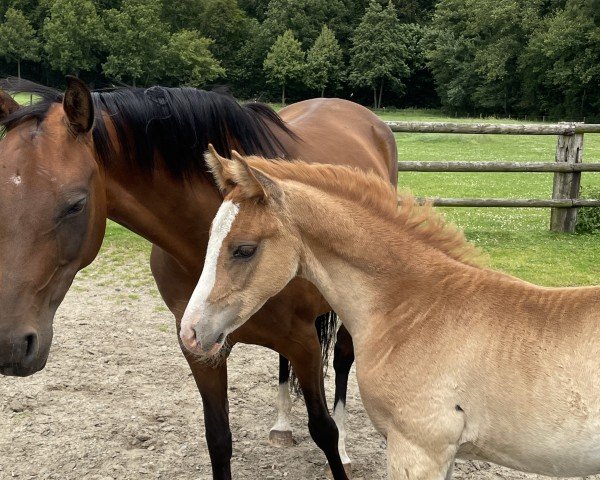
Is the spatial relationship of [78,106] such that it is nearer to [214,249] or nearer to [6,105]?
[6,105]

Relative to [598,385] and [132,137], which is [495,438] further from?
[132,137]

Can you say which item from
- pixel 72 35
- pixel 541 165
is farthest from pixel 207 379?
pixel 72 35

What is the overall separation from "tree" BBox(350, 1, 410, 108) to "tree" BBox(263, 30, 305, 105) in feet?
17.2

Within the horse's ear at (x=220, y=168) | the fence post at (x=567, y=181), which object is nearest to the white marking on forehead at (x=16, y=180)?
the horse's ear at (x=220, y=168)

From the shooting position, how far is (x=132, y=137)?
2436mm

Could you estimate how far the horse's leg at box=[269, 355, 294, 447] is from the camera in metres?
3.54

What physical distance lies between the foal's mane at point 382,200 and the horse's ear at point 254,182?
152 millimetres

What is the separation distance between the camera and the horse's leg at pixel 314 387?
111 inches

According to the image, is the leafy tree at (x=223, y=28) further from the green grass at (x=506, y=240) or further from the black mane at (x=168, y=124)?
the black mane at (x=168, y=124)

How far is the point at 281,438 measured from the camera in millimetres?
3537

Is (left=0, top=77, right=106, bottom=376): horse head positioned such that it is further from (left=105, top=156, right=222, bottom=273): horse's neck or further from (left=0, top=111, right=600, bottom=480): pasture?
(left=0, top=111, right=600, bottom=480): pasture

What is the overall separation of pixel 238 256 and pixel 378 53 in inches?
2100

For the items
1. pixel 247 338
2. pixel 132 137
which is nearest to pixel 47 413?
pixel 247 338

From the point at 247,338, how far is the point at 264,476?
967 mm
